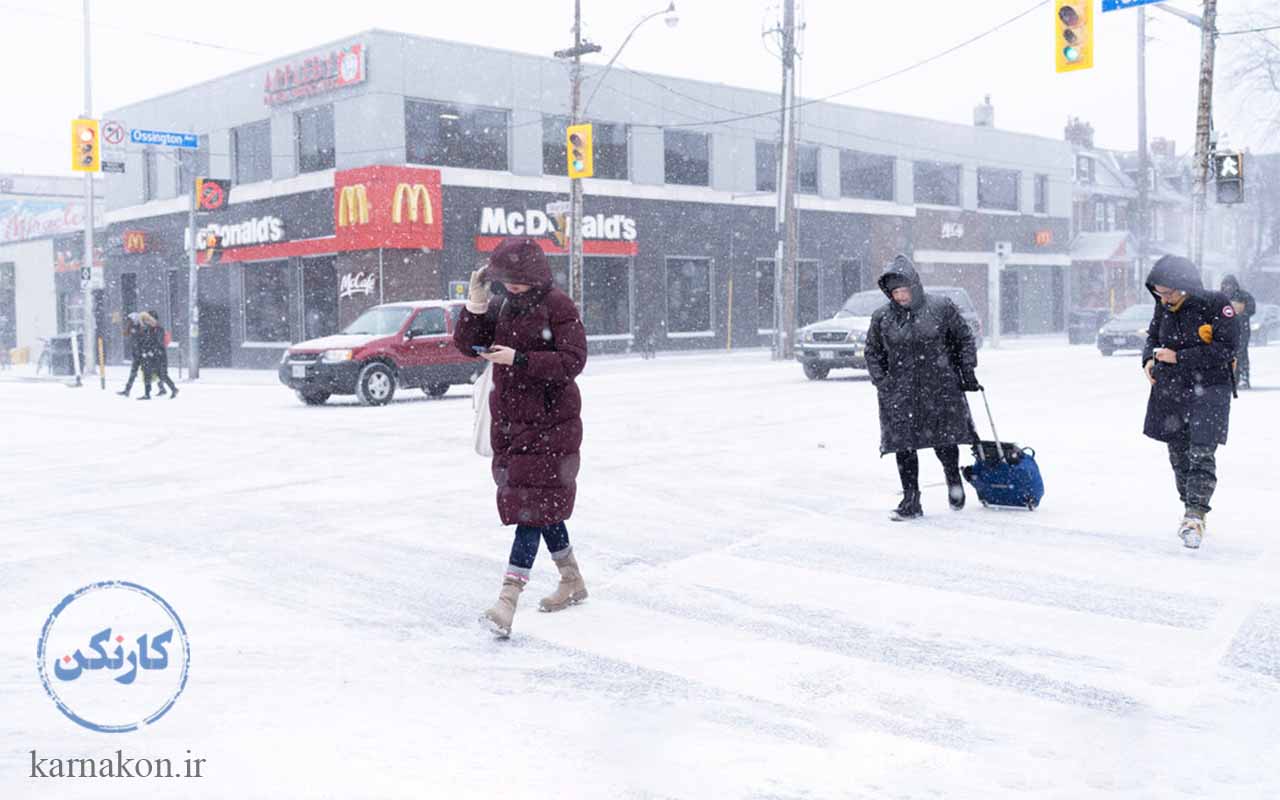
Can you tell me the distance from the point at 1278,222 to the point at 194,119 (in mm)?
58769

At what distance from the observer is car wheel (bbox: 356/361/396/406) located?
64.7 feet

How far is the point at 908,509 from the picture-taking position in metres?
8.10

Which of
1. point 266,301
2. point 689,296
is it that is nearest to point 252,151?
point 266,301

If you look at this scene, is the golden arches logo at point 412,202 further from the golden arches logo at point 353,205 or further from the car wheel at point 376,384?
the car wheel at point 376,384

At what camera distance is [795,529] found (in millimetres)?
7859

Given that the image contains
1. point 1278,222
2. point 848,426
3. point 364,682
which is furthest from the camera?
point 1278,222

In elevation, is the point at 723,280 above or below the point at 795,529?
above

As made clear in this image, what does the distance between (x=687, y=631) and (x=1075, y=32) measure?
14.0 m

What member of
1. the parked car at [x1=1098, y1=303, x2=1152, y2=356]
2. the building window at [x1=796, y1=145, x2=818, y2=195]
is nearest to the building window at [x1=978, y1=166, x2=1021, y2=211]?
the building window at [x1=796, y1=145, x2=818, y2=195]

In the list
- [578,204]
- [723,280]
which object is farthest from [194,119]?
[723,280]

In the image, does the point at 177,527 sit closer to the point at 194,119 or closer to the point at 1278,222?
the point at 194,119

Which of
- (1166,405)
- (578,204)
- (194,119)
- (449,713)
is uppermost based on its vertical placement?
(194,119)

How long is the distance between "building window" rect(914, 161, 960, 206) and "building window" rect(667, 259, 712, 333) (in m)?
12.7

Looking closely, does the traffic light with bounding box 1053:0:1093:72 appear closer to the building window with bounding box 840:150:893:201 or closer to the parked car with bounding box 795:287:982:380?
the parked car with bounding box 795:287:982:380
